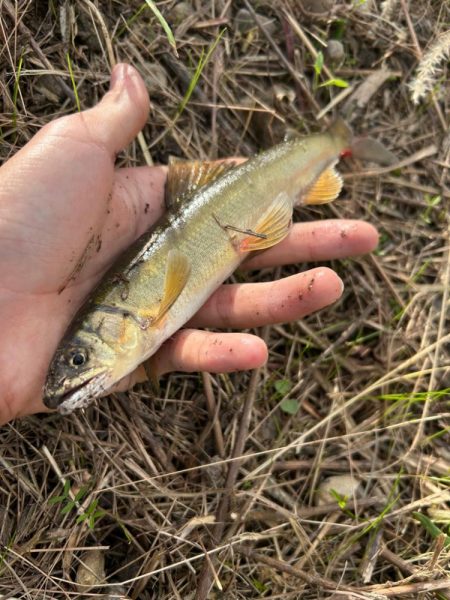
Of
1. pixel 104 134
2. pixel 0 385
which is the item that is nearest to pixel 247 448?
pixel 0 385

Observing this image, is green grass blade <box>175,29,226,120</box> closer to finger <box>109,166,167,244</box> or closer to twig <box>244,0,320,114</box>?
twig <box>244,0,320,114</box>

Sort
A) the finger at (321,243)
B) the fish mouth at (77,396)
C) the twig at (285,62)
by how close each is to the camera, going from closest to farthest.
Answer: the fish mouth at (77,396) → the finger at (321,243) → the twig at (285,62)

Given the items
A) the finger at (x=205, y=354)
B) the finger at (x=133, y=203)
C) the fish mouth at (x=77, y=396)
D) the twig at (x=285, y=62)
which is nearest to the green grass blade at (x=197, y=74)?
the twig at (x=285, y=62)

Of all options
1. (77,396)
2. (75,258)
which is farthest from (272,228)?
(77,396)

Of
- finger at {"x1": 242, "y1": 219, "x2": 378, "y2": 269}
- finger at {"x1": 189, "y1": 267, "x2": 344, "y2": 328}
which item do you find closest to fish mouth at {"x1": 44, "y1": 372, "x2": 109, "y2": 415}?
finger at {"x1": 189, "y1": 267, "x2": 344, "y2": 328}

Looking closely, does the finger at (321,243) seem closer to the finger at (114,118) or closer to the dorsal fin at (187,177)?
the dorsal fin at (187,177)

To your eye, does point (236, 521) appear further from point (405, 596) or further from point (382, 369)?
point (382, 369)

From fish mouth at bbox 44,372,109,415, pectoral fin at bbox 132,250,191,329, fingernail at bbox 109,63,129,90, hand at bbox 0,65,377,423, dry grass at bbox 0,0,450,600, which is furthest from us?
fingernail at bbox 109,63,129,90
